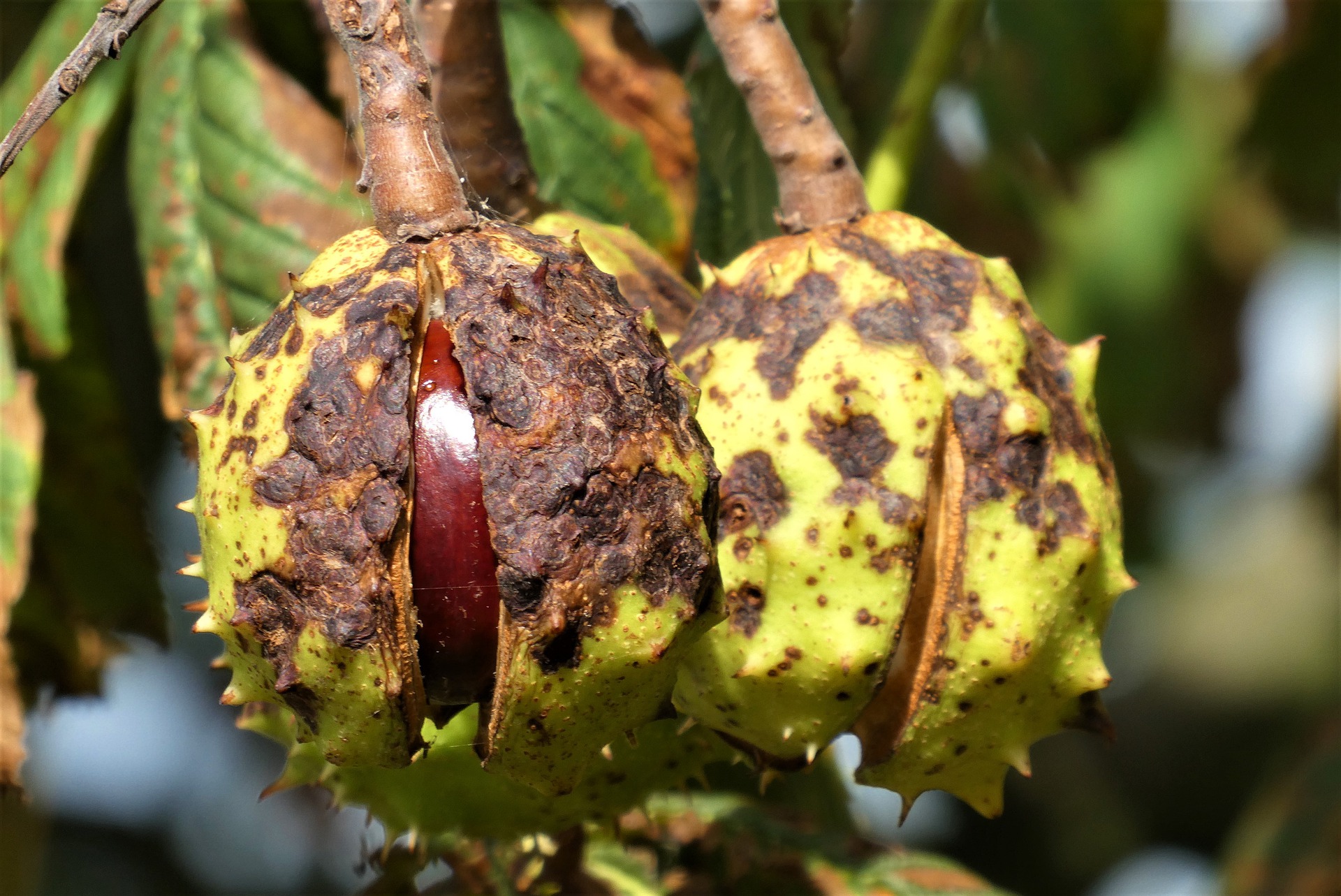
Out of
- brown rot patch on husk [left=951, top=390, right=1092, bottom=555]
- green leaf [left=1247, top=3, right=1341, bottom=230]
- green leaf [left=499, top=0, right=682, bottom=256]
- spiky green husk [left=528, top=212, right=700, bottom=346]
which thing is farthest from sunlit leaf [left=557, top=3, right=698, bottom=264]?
green leaf [left=1247, top=3, right=1341, bottom=230]

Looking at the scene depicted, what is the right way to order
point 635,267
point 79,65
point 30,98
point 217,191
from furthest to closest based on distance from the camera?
point 30,98 < point 217,191 < point 635,267 < point 79,65

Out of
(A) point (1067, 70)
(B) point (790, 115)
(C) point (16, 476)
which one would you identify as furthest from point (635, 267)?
(A) point (1067, 70)

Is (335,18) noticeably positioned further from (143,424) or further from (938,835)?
(938,835)

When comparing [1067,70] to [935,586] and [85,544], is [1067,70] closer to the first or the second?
[935,586]

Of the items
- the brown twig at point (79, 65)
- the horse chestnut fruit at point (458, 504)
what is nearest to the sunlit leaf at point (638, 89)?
the horse chestnut fruit at point (458, 504)

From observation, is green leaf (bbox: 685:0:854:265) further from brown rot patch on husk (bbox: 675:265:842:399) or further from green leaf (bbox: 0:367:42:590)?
green leaf (bbox: 0:367:42:590)
